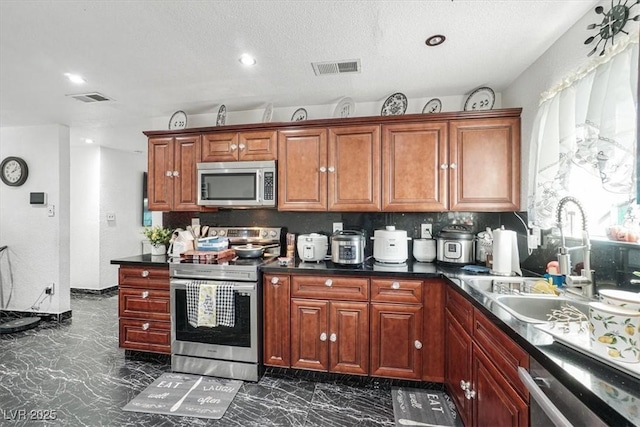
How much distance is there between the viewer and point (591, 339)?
993mm

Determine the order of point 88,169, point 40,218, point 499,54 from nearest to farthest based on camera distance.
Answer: point 499,54
point 40,218
point 88,169

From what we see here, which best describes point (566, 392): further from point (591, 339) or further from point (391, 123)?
point (391, 123)

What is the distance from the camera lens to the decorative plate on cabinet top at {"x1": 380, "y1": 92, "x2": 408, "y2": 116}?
2750mm

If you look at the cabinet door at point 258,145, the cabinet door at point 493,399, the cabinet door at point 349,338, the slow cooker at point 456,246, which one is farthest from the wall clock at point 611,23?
the cabinet door at point 258,145

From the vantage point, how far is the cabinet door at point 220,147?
2865 millimetres

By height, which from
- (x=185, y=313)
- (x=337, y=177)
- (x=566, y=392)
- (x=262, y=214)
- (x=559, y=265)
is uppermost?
(x=337, y=177)

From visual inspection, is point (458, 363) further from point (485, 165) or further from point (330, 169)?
point (330, 169)

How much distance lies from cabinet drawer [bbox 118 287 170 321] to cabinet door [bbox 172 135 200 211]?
2.70 feet

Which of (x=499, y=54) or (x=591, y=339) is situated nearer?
(x=591, y=339)

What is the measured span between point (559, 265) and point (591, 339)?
30.1 inches

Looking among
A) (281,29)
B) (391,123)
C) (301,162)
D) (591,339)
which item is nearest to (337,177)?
(301,162)

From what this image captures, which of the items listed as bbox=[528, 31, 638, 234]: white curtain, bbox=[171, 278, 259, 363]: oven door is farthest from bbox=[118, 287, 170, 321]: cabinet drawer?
bbox=[528, 31, 638, 234]: white curtain

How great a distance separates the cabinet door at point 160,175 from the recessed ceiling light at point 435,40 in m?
2.42

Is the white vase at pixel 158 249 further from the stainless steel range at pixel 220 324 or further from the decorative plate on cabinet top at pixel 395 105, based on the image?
the decorative plate on cabinet top at pixel 395 105
